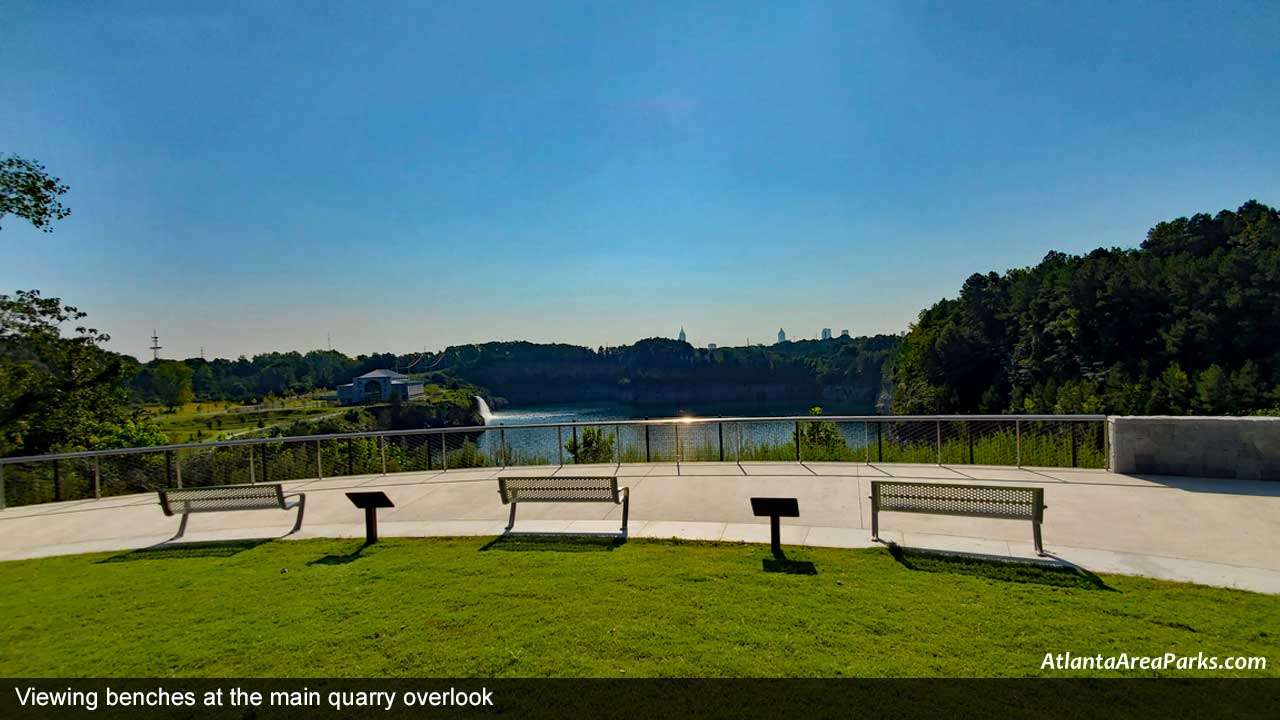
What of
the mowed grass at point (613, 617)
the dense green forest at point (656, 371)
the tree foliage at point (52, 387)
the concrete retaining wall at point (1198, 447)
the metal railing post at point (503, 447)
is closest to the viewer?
the mowed grass at point (613, 617)

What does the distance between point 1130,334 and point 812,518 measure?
69657mm

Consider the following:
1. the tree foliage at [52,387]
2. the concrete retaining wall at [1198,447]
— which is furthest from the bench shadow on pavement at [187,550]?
the tree foliage at [52,387]

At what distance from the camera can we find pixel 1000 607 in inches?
172

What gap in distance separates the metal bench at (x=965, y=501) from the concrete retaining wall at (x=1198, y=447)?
4.62 meters

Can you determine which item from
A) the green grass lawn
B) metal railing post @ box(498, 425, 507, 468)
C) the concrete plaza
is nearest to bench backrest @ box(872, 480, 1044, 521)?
the concrete plaza

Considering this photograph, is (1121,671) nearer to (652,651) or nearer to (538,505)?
(652,651)

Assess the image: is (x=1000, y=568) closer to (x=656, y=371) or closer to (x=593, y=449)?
(x=593, y=449)

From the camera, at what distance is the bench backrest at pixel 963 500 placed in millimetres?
5637

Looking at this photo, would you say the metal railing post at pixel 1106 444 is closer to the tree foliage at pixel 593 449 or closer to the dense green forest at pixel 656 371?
the tree foliage at pixel 593 449

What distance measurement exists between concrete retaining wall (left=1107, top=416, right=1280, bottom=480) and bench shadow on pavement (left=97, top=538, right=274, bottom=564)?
11990 mm

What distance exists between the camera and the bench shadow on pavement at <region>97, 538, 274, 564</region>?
6.75 metres
